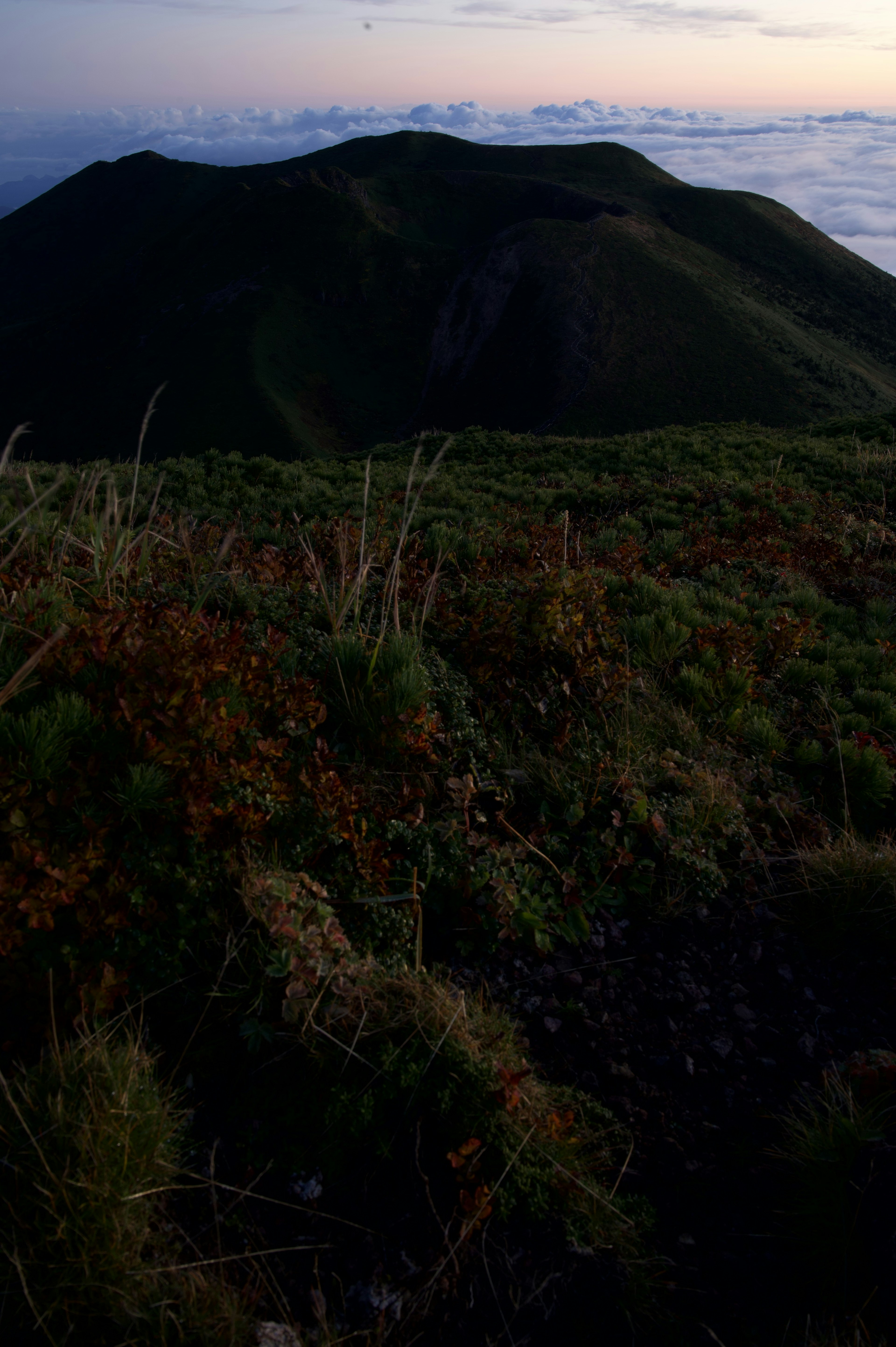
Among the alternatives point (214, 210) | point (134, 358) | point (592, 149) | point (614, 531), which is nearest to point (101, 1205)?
point (614, 531)

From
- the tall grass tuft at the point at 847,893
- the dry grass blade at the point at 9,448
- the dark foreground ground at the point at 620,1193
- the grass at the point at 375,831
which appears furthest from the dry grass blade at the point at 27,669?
the tall grass tuft at the point at 847,893

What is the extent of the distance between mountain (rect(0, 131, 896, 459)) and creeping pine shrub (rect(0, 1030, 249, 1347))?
79263mm

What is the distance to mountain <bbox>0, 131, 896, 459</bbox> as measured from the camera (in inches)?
3388

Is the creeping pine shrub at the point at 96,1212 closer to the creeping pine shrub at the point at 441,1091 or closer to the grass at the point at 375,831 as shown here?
the grass at the point at 375,831

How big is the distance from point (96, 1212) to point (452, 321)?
131 metres

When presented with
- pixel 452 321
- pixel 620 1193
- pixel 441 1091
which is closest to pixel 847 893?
pixel 620 1193

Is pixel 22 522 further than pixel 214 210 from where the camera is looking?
No

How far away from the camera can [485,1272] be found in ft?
6.59

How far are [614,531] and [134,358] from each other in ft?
409

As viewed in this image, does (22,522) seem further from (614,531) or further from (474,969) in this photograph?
(614,531)

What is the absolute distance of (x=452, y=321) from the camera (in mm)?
117312

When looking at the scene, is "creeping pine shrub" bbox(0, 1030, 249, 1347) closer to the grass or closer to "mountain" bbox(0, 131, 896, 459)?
the grass

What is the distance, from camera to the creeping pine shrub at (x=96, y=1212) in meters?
1.74

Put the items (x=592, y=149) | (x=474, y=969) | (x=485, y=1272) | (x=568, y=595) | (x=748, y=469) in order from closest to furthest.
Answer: (x=485, y=1272) → (x=474, y=969) → (x=568, y=595) → (x=748, y=469) → (x=592, y=149)
